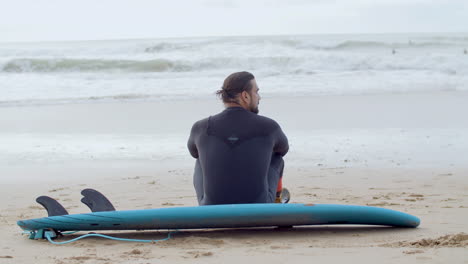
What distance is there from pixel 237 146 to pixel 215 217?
0.47 meters

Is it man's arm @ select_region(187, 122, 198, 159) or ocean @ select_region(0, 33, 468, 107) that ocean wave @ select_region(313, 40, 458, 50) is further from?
man's arm @ select_region(187, 122, 198, 159)

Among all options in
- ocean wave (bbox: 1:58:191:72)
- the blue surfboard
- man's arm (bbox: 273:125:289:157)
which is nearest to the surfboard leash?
the blue surfboard

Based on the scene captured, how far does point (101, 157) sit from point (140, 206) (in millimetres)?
2944

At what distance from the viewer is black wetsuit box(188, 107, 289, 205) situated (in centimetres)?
448

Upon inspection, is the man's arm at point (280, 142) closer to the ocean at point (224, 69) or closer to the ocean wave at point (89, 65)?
the ocean at point (224, 69)

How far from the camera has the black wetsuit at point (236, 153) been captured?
4477 millimetres

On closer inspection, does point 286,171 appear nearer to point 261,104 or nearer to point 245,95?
point 245,95

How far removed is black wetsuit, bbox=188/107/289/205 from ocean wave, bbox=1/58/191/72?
69.4 ft

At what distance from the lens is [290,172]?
312 inches

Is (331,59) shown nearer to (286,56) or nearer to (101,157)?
(286,56)

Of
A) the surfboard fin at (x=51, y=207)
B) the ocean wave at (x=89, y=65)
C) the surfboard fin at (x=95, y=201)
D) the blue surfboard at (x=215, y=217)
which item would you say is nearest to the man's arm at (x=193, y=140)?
the blue surfboard at (x=215, y=217)

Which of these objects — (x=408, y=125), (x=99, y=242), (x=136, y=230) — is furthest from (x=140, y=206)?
(x=408, y=125)

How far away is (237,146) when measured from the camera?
4480mm

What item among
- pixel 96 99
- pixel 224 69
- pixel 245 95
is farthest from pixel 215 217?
pixel 224 69
